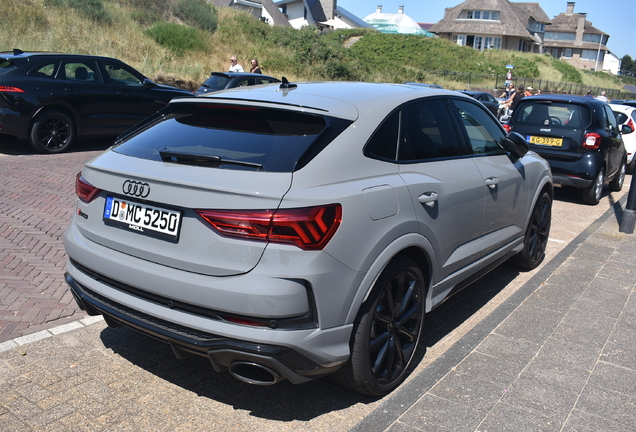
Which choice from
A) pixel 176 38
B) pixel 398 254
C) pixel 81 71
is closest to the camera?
pixel 398 254

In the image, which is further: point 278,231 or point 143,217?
point 143,217

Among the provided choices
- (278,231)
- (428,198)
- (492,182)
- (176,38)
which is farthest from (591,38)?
(278,231)

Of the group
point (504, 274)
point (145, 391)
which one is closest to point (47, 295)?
point (145, 391)

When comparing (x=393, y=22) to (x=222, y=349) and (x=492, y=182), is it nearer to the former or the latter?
(x=492, y=182)

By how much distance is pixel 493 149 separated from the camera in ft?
15.3

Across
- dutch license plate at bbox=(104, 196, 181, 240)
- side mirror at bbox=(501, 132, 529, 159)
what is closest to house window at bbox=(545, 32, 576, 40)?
side mirror at bbox=(501, 132, 529, 159)

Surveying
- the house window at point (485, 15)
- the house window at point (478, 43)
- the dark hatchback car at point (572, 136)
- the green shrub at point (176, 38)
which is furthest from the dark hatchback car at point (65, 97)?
the house window at point (485, 15)

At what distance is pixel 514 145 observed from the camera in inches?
187

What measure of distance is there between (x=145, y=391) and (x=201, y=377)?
1.15ft

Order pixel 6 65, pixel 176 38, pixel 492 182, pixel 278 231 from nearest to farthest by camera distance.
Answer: pixel 278 231, pixel 492 182, pixel 6 65, pixel 176 38

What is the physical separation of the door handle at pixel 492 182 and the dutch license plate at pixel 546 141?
558 centimetres

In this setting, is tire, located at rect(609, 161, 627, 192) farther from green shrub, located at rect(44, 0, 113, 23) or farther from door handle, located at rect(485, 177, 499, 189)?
green shrub, located at rect(44, 0, 113, 23)

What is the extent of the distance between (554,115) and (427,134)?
665 cm

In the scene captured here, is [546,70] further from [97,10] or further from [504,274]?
[504,274]
